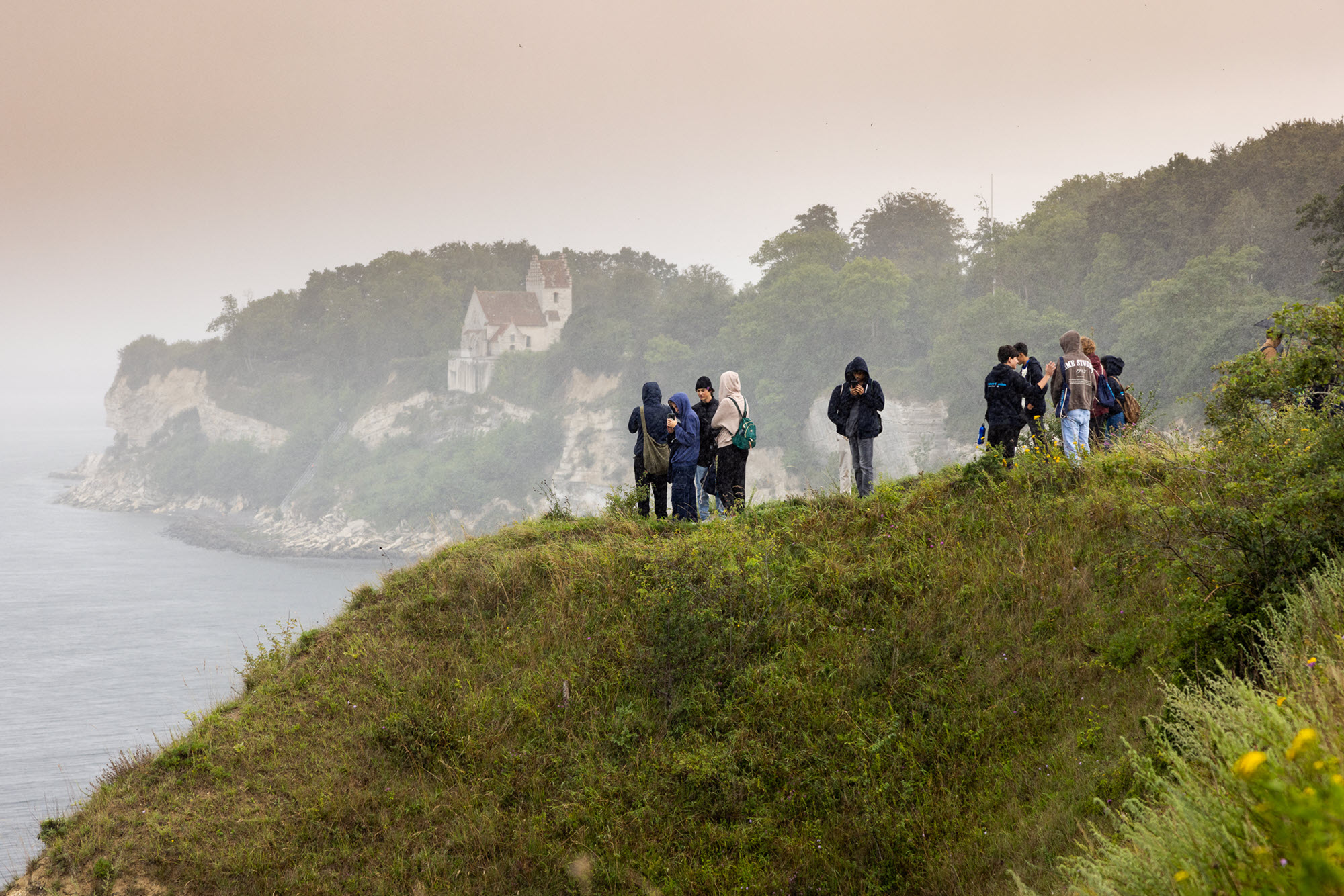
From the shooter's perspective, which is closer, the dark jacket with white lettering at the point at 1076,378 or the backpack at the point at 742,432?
the dark jacket with white lettering at the point at 1076,378

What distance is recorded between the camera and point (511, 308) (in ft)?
322

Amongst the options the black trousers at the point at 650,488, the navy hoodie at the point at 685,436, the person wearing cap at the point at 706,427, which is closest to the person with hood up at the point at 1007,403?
the person wearing cap at the point at 706,427

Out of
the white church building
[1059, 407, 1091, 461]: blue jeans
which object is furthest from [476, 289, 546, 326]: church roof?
[1059, 407, 1091, 461]: blue jeans

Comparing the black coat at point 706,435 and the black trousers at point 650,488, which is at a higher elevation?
the black coat at point 706,435

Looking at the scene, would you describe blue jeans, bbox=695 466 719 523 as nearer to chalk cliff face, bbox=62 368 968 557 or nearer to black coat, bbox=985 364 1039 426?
black coat, bbox=985 364 1039 426

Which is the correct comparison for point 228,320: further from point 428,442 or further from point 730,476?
point 730,476

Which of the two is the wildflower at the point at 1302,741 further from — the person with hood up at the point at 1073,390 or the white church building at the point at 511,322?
the white church building at the point at 511,322

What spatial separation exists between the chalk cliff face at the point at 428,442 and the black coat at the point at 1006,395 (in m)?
45.9

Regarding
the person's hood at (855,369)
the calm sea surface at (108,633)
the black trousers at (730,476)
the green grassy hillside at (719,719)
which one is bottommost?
the calm sea surface at (108,633)

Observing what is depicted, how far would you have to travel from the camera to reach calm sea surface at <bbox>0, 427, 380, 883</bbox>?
3581 cm

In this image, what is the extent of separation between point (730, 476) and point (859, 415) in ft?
6.02

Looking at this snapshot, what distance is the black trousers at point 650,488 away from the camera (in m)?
11.5

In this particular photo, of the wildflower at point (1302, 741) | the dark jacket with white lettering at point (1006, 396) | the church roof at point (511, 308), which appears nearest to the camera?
the wildflower at point (1302, 741)

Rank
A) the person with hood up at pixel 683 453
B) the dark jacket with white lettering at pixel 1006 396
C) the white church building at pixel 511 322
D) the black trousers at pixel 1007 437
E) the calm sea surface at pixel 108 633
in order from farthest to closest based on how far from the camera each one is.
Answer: the white church building at pixel 511 322
the calm sea surface at pixel 108 633
the person with hood up at pixel 683 453
the black trousers at pixel 1007 437
the dark jacket with white lettering at pixel 1006 396
